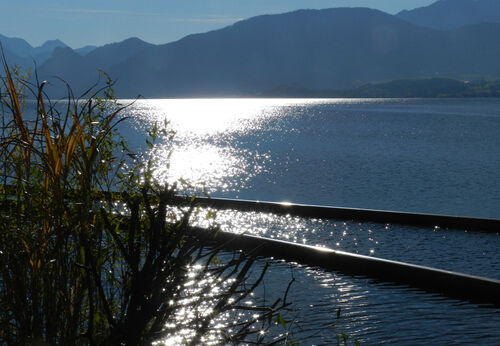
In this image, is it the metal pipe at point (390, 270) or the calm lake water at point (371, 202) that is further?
the metal pipe at point (390, 270)

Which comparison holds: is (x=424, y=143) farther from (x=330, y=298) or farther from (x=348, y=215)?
(x=330, y=298)

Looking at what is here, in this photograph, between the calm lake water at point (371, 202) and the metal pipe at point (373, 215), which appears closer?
the calm lake water at point (371, 202)

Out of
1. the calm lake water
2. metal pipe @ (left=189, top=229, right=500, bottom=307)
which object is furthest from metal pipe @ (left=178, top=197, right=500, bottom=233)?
metal pipe @ (left=189, top=229, right=500, bottom=307)

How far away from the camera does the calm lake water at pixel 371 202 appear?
702 centimetres

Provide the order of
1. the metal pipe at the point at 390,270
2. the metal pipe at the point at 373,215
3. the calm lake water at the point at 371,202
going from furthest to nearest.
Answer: the metal pipe at the point at 373,215
the metal pipe at the point at 390,270
the calm lake water at the point at 371,202

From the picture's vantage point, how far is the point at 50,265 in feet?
10.4

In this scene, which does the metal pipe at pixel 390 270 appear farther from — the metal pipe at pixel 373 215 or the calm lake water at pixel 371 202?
the metal pipe at pixel 373 215

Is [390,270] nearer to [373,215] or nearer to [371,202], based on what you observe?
[373,215]

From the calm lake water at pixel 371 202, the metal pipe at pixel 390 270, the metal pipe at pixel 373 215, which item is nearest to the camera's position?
the calm lake water at pixel 371 202

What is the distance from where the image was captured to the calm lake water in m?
7.02

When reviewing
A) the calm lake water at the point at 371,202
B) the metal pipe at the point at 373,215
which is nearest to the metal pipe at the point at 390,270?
the calm lake water at the point at 371,202

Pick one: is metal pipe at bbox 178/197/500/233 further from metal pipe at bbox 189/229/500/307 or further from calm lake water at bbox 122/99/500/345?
metal pipe at bbox 189/229/500/307

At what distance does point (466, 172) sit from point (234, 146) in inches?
831

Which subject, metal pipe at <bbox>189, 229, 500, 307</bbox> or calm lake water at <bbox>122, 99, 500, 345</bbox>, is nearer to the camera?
calm lake water at <bbox>122, 99, 500, 345</bbox>
